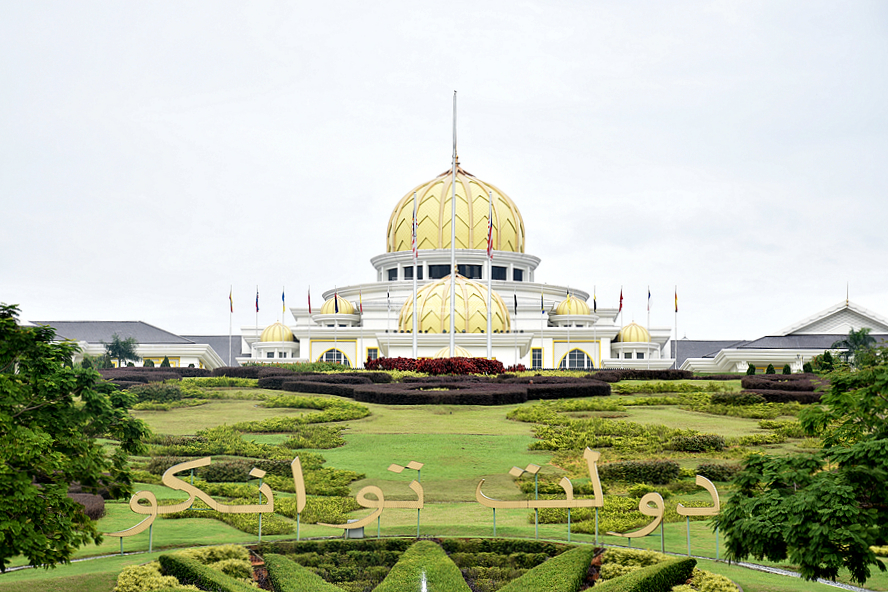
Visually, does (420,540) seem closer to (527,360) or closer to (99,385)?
(99,385)

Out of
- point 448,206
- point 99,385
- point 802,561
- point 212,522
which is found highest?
point 448,206

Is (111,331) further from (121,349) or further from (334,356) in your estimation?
(334,356)

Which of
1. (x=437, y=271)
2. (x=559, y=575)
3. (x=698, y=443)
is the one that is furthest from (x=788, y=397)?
(x=437, y=271)

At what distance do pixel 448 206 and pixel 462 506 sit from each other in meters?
43.5

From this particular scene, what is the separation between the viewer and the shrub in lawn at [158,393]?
30.7 m

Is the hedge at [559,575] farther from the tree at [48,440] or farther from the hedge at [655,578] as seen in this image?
the tree at [48,440]

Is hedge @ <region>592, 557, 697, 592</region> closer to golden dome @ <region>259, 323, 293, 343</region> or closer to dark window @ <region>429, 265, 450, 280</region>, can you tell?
golden dome @ <region>259, 323, 293, 343</region>

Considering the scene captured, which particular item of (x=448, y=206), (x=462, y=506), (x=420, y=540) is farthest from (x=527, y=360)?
(x=420, y=540)

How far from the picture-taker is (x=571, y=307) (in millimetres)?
58625

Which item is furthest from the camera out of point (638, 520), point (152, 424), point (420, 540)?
point (152, 424)

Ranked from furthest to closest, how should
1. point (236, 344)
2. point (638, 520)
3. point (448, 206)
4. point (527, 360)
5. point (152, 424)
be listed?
point (236, 344) → point (448, 206) → point (527, 360) → point (152, 424) → point (638, 520)

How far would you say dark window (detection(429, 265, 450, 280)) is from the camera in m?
61.1

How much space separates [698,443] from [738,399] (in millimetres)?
7740

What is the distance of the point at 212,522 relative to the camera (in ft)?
54.9
